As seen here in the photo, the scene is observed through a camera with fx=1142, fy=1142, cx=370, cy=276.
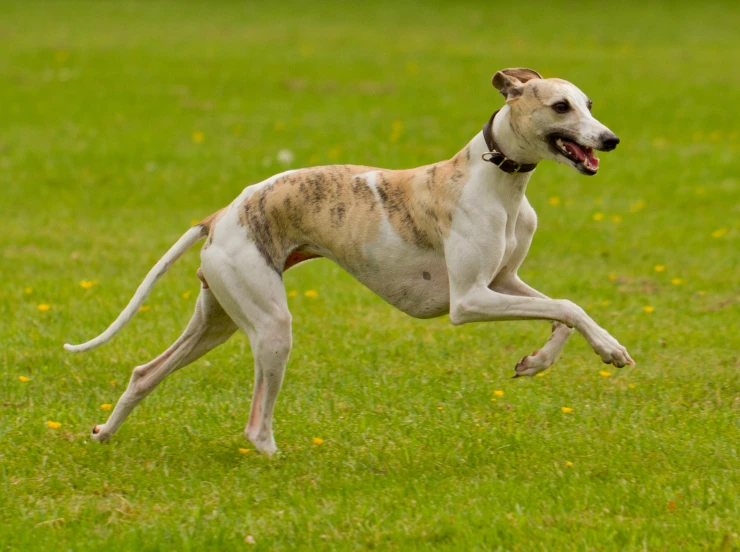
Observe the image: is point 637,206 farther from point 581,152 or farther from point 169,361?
point 169,361

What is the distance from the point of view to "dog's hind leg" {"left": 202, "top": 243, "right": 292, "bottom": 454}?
5559 millimetres

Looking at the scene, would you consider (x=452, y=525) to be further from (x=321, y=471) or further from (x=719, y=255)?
(x=719, y=255)

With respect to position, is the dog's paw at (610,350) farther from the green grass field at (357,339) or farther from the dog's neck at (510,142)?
the dog's neck at (510,142)

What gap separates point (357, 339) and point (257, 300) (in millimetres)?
2502

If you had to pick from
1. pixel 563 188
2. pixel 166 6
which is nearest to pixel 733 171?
pixel 563 188

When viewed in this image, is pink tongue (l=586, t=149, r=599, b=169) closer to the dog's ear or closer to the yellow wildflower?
the dog's ear

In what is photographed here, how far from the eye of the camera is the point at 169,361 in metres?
5.91

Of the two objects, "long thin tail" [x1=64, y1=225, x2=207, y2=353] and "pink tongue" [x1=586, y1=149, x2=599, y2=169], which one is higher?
"pink tongue" [x1=586, y1=149, x2=599, y2=169]

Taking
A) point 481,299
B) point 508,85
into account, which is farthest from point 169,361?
point 508,85

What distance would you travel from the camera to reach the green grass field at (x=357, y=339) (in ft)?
16.2

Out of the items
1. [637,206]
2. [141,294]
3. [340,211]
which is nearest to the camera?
[340,211]

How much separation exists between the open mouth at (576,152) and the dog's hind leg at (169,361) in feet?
6.38

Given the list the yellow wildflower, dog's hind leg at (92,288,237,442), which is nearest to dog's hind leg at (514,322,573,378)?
dog's hind leg at (92,288,237,442)

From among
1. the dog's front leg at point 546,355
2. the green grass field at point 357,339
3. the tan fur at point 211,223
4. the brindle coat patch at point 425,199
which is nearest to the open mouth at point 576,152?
the brindle coat patch at point 425,199
